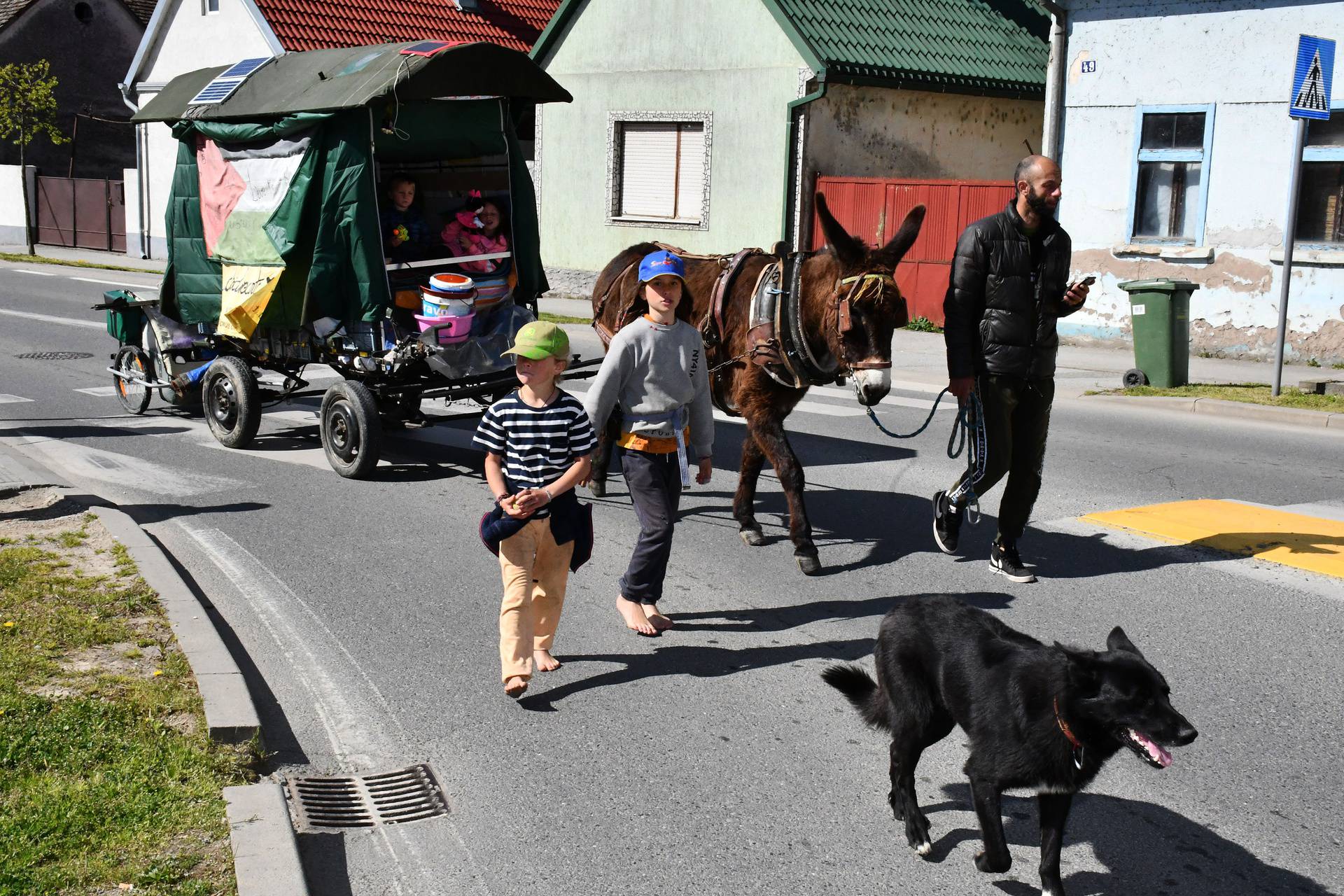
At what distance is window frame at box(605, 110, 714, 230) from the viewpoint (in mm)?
23797

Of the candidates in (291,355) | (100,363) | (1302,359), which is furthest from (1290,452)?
(100,363)

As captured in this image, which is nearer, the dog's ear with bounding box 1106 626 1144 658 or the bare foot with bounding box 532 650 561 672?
the dog's ear with bounding box 1106 626 1144 658

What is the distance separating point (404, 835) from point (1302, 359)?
15.6 meters

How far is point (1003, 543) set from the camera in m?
7.59

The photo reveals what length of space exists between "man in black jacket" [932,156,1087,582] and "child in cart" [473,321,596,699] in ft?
8.05

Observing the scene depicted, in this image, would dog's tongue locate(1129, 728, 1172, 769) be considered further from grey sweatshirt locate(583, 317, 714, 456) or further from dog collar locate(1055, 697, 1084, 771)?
grey sweatshirt locate(583, 317, 714, 456)

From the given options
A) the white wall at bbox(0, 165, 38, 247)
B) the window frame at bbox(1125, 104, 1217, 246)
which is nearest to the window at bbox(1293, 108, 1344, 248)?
the window frame at bbox(1125, 104, 1217, 246)

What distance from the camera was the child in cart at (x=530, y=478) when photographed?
18.3 feet

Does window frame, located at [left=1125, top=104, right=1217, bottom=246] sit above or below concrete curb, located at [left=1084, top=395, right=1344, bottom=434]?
above

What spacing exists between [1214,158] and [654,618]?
45.9 ft

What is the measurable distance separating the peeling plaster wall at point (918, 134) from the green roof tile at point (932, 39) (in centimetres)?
41

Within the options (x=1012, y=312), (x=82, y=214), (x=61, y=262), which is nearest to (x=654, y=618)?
(x=1012, y=312)

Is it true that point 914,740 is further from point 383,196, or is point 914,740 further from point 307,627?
point 383,196

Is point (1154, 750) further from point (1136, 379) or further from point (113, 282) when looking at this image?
point (113, 282)
